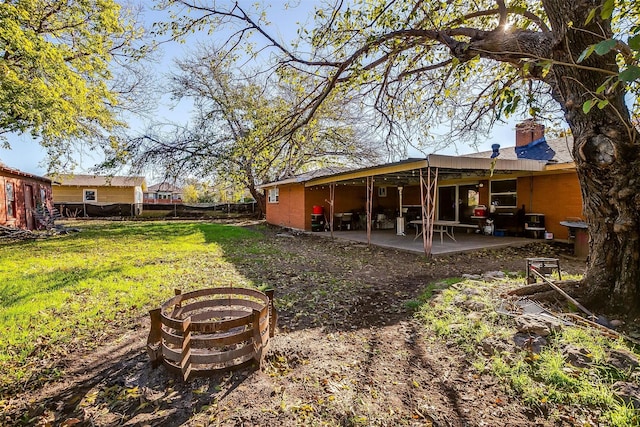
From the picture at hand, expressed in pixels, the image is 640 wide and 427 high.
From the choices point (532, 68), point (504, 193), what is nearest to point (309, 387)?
point (532, 68)

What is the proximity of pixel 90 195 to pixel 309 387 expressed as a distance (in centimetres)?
3262

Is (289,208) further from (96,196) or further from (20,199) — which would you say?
(96,196)

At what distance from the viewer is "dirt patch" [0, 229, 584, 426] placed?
226 centimetres

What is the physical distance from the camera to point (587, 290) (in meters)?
3.84

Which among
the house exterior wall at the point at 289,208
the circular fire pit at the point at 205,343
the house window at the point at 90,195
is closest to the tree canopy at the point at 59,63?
the circular fire pit at the point at 205,343

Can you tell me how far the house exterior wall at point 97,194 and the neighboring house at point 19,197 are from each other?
11.1 meters

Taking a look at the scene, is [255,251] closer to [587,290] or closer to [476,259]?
[476,259]

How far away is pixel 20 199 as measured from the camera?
14820mm

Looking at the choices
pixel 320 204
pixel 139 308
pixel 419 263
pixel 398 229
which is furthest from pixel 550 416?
pixel 320 204

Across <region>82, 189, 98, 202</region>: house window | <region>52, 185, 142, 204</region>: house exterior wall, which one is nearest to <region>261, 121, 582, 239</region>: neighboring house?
<region>52, 185, 142, 204</region>: house exterior wall

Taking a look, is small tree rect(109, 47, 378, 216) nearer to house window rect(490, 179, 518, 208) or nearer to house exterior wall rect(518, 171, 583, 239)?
house window rect(490, 179, 518, 208)

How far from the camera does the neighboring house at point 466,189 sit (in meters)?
8.60

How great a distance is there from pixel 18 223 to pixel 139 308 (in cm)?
1494

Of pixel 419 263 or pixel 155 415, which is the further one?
pixel 419 263
